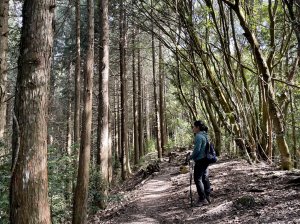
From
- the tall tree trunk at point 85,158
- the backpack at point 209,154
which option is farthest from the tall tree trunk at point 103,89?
Answer: the backpack at point 209,154

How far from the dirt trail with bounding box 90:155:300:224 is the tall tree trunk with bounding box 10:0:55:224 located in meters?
3.34

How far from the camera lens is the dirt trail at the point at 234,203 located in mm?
5305

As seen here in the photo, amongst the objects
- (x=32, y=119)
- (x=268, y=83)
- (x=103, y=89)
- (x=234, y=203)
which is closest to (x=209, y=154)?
(x=234, y=203)

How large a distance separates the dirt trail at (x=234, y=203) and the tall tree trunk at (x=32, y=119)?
3.34 m

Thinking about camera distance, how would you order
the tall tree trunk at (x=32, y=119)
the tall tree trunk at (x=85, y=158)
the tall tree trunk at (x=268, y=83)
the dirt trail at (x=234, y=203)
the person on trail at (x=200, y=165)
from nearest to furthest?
1. the tall tree trunk at (x=32, y=119)
2. the dirt trail at (x=234, y=203)
3. the person on trail at (x=200, y=165)
4. the tall tree trunk at (x=268, y=83)
5. the tall tree trunk at (x=85, y=158)

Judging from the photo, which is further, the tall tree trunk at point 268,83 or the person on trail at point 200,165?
the tall tree trunk at point 268,83

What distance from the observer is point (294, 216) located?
4.72 meters

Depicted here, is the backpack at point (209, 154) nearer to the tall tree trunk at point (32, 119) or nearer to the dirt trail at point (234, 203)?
the dirt trail at point (234, 203)

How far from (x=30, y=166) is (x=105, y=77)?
23.5ft

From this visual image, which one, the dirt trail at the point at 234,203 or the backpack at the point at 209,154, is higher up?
the backpack at the point at 209,154

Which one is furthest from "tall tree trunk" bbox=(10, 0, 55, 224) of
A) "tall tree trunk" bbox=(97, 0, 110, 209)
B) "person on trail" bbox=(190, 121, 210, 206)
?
"tall tree trunk" bbox=(97, 0, 110, 209)

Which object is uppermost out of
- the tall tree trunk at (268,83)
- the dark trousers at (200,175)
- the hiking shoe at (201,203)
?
the tall tree trunk at (268,83)

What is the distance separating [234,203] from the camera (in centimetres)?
614

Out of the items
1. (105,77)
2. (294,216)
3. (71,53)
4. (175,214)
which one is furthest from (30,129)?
(71,53)
